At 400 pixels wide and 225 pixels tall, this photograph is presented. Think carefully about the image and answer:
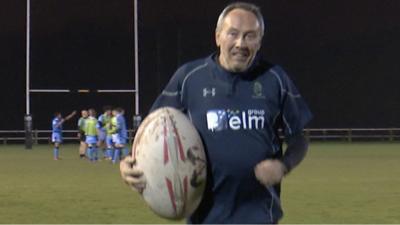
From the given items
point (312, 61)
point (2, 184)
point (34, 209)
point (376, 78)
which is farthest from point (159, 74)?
point (34, 209)

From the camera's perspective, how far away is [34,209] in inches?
422

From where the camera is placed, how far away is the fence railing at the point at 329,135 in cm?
3725

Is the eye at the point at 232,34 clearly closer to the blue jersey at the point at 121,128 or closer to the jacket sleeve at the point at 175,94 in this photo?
the jacket sleeve at the point at 175,94

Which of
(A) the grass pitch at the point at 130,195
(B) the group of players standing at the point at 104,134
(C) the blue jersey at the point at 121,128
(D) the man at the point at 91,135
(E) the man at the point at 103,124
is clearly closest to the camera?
(A) the grass pitch at the point at 130,195

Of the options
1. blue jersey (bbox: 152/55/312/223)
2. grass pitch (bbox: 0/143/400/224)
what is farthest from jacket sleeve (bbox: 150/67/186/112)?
grass pitch (bbox: 0/143/400/224)

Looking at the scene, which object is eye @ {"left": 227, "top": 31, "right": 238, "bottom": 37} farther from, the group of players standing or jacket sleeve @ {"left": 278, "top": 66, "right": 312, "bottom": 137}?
the group of players standing

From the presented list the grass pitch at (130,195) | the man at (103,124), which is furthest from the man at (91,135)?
the grass pitch at (130,195)

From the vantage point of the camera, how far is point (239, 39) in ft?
11.7

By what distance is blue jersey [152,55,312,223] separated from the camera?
3.62 metres

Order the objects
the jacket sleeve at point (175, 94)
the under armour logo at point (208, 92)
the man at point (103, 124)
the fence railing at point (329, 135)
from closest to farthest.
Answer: the under armour logo at point (208, 92) → the jacket sleeve at point (175, 94) → the man at point (103, 124) → the fence railing at point (329, 135)

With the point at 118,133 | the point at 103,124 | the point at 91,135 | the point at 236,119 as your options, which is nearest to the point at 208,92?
the point at 236,119

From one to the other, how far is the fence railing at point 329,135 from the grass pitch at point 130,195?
1723 cm

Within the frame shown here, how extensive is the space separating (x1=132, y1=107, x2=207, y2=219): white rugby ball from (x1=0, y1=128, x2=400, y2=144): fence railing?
109 feet

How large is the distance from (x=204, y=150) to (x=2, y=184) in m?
11.9
